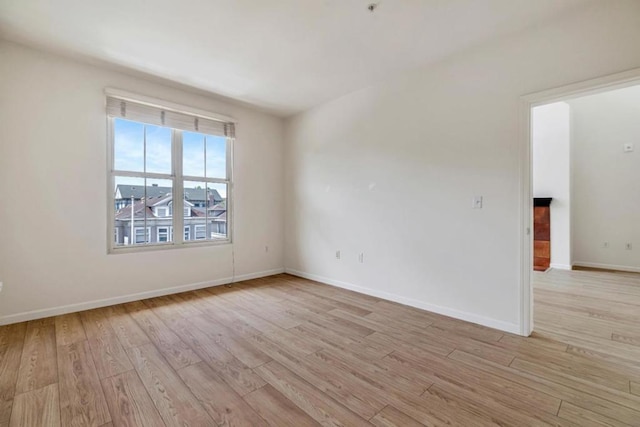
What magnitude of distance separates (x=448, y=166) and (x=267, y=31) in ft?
7.24

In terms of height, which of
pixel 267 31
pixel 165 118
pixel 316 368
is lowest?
pixel 316 368

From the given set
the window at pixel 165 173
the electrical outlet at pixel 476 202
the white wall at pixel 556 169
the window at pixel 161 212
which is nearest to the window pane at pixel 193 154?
the window at pixel 165 173

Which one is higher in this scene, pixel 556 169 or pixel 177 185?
pixel 556 169

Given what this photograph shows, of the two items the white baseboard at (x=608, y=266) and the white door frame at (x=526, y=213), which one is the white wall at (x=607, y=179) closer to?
the white baseboard at (x=608, y=266)

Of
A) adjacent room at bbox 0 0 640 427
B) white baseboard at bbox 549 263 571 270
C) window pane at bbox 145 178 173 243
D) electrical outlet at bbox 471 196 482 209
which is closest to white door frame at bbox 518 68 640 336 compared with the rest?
adjacent room at bbox 0 0 640 427

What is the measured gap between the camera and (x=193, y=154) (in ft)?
13.4

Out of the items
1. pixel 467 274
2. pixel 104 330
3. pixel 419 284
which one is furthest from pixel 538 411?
pixel 104 330

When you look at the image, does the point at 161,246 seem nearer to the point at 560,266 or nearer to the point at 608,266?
the point at 560,266

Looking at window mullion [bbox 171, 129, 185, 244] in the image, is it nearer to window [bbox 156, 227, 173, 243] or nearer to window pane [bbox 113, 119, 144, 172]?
window [bbox 156, 227, 173, 243]

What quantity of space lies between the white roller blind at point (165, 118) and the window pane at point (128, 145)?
125mm

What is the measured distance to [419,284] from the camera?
326 centimetres

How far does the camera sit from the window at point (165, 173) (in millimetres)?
3453

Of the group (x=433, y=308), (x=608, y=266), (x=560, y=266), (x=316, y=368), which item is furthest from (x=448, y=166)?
(x=608, y=266)

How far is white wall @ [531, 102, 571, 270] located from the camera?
516cm
